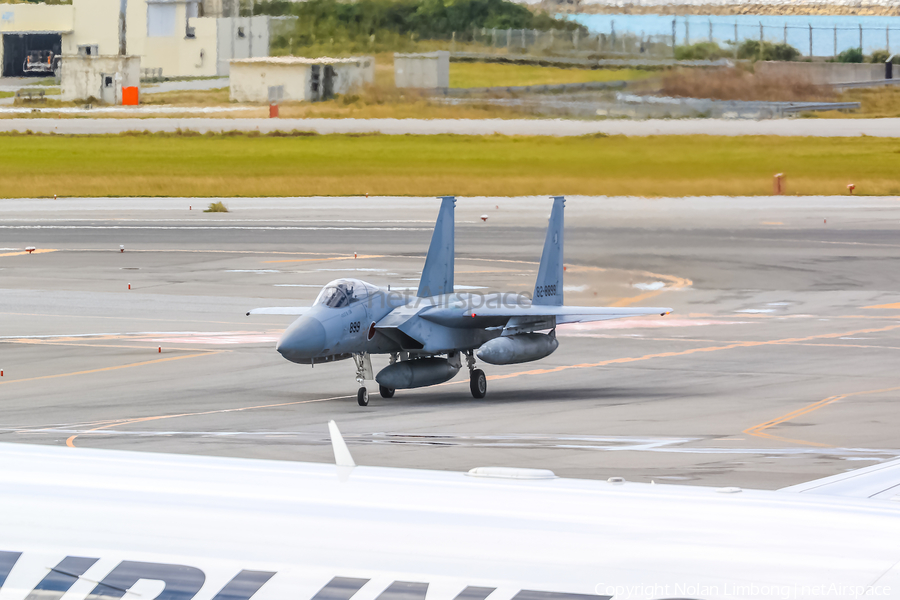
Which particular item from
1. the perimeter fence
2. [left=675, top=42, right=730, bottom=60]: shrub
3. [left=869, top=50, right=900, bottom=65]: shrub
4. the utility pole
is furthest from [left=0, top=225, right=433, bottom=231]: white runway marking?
the utility pole

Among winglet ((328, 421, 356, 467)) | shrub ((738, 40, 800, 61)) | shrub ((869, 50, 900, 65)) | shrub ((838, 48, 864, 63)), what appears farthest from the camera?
shrub ((869, 50, 900, 65))

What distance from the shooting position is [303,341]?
23.8 meters

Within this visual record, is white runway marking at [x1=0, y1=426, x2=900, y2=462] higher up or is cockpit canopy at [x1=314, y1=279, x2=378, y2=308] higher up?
cockpit canopy at [x1=314, y1=279, x2=378, y2=308]

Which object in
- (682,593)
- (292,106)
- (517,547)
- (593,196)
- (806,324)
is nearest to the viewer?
(682,593)

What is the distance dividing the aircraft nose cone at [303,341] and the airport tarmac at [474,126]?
72878 mm

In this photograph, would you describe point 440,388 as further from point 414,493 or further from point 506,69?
point 506,69

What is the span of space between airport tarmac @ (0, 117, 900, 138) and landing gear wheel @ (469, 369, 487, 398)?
70.0 meters

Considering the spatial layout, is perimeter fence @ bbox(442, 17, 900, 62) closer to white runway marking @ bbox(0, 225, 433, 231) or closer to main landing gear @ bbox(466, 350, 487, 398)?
white runway marking @ bbox(0, 225, 433, 231)

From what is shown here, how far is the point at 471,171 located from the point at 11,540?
257 feet

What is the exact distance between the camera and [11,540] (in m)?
5.32

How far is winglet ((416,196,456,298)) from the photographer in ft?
88.0

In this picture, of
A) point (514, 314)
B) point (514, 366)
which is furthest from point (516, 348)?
point (514, 366)

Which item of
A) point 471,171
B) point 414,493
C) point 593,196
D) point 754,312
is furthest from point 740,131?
point 414,493

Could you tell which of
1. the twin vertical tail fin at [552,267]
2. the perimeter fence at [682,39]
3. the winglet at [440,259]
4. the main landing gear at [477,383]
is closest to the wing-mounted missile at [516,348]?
the main landing gear at [477,383]
